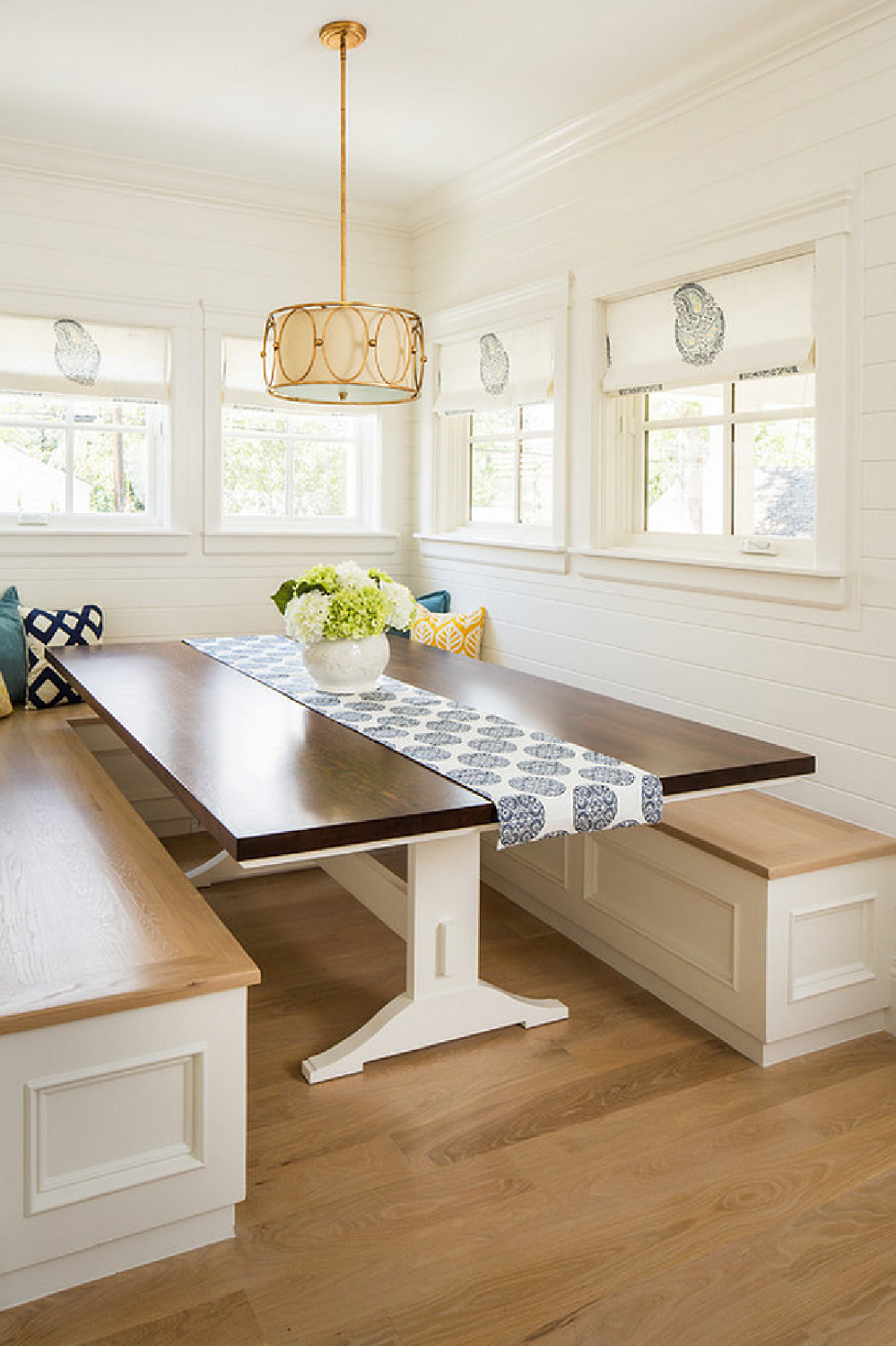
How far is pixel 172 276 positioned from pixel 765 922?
3.67 m

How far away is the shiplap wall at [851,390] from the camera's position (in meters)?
2.75

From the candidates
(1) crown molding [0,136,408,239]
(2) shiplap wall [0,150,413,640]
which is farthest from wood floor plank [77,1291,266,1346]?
(1) crown molding [0,136,408,239]

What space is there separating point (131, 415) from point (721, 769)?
3383mm

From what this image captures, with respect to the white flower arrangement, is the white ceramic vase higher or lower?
lower

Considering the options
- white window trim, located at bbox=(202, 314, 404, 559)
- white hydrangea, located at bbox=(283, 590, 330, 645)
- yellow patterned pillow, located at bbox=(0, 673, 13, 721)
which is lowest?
yellow patterned pillow, located at bbox=(0, 673, 13, 721)

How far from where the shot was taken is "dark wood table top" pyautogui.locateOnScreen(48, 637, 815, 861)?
6.52 ft

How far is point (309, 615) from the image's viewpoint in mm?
2887

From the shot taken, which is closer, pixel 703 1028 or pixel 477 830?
pixel 477 830

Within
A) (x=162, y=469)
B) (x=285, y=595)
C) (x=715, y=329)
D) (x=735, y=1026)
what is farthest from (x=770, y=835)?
(x=162, y=469)

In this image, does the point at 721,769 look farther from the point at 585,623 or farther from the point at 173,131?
the point at 173,131

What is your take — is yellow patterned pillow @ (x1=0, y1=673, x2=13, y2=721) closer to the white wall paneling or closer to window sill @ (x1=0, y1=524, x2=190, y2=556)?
window sill @ (x1=0, y1=524, x2=190, y2=556)

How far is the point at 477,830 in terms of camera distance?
214 centimetres

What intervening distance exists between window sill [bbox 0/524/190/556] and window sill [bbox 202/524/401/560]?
166 mm

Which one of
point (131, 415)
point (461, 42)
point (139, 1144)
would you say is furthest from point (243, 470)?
point (139, 1144)
